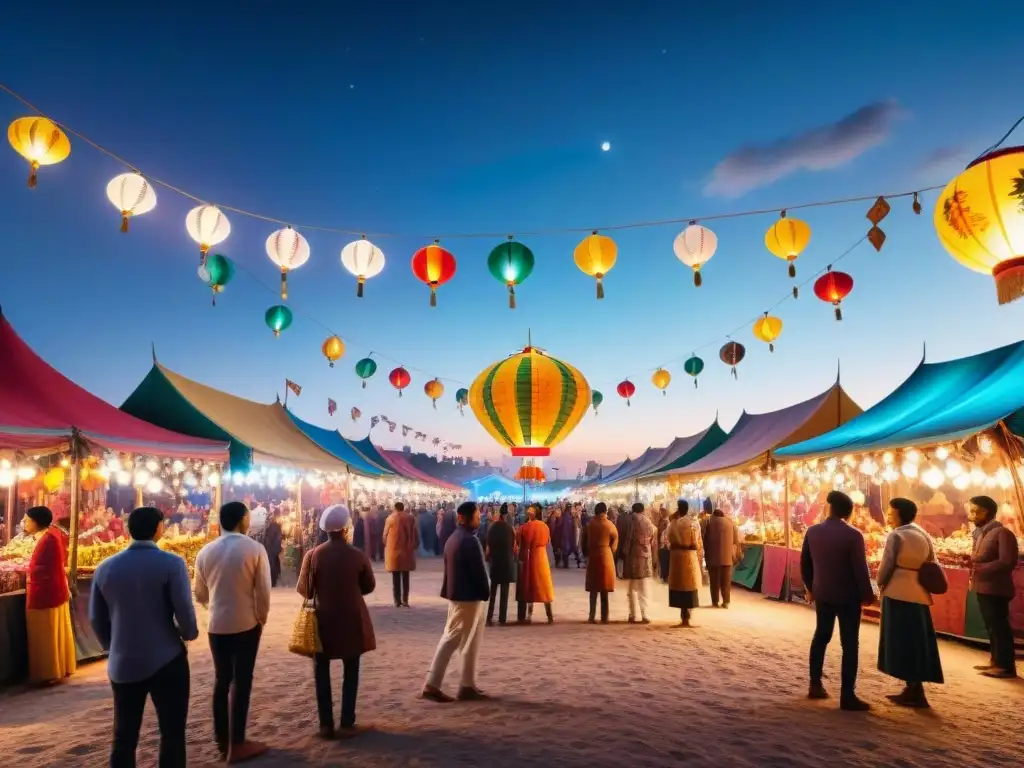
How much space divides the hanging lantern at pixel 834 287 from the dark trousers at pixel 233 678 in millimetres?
8991

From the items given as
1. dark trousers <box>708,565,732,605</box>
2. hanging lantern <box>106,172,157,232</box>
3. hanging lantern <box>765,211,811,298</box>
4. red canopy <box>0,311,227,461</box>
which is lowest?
dark trousers <box>708,565,732,605</box>

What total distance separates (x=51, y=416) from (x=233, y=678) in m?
5.03

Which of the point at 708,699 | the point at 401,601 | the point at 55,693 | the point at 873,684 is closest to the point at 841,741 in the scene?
the point at 708,699

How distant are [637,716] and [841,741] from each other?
1.37 m

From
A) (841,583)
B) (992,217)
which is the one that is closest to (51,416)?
(841,583)

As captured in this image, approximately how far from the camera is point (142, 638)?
3.29 m

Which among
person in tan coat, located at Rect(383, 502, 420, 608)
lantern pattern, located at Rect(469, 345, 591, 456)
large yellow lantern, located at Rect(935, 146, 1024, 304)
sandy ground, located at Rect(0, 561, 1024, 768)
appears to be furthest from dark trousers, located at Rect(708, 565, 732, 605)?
large yellow lantern, located at Rect(935, 146, 1024, 304)

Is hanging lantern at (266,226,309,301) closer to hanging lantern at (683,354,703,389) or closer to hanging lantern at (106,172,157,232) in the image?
hanging lantern at (106,172,157,232)

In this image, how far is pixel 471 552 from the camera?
222 inches

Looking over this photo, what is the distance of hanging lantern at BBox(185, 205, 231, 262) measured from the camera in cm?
813

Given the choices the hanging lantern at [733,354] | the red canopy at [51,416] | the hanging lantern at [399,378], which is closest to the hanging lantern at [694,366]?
the hanging lantern at [733,354]

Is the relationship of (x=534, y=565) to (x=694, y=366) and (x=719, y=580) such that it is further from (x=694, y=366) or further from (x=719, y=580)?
(x=694, y=366)

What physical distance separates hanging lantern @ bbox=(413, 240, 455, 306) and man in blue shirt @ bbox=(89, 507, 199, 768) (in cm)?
656

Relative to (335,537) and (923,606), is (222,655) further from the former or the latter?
(923,606)
